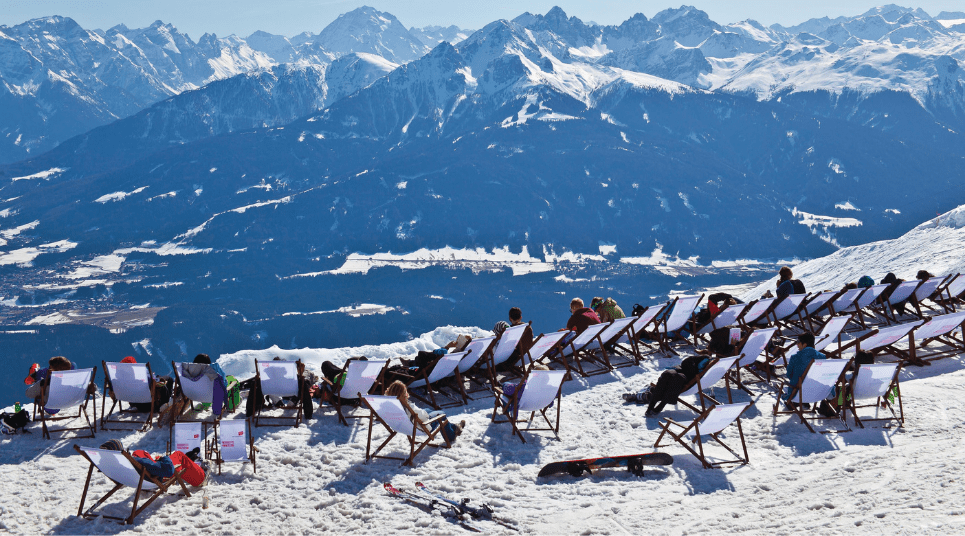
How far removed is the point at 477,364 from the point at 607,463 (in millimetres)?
5063

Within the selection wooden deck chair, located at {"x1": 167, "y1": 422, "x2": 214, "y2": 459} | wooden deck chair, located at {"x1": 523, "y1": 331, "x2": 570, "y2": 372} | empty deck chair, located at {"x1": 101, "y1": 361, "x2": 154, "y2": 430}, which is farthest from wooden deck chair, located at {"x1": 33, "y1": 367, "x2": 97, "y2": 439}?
wooden deck chair, located at {"x1": 523, "y1": 331, "x2": 570, "y2": 372}

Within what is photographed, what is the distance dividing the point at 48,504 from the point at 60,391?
2973mm

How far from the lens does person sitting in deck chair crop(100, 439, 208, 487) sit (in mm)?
10310

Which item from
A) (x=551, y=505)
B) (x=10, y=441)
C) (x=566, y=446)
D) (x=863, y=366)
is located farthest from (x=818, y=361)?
(x=10, y=441)

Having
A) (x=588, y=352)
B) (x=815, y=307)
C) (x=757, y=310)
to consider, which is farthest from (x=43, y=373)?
(x=815, y=307)

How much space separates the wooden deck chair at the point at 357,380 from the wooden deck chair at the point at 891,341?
9497 mm

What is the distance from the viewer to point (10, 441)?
13023mm

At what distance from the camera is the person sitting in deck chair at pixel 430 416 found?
12.0 m

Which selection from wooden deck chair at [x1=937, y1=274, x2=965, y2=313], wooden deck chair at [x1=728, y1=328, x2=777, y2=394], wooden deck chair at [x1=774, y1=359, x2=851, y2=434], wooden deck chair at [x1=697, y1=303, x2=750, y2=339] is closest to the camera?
wooden deck chair at [x1=774, y1=359, x2=851, y2=434]

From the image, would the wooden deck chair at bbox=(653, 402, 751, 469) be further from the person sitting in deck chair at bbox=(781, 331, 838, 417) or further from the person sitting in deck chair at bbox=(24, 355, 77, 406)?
the person sitting in deck chair at bbox=(24, 355, 77, 406)

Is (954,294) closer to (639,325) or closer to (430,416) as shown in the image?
(639,325)

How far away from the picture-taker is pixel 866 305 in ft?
63.8

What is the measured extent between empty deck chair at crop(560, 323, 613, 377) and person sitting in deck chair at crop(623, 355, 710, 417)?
237 centimetres

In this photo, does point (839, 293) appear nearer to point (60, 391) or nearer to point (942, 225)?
point (60, 391)
